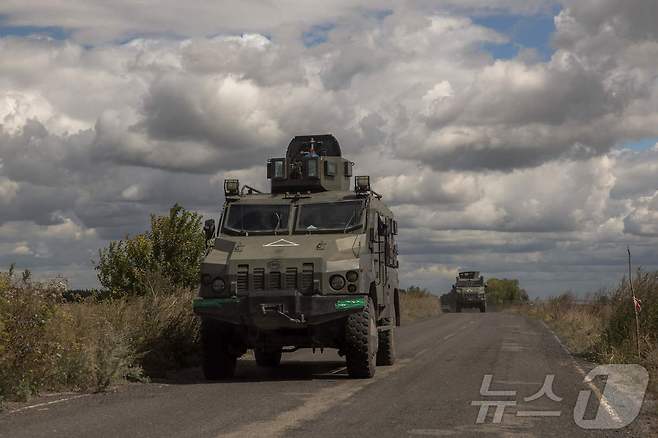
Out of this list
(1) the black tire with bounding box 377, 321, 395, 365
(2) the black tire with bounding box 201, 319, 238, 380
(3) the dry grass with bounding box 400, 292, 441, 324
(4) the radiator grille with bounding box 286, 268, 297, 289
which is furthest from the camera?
(3) the dry grass with bounding box 400, 292, 441, 324

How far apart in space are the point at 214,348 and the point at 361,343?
242cm

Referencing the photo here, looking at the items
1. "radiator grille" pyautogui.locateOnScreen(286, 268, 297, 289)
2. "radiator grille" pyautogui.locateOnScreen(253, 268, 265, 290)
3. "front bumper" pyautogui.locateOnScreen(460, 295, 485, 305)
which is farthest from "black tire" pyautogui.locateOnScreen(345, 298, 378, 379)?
"front bumper" pyautogui.locateOnScreen(460, 295, 485, 305)

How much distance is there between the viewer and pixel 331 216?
1559cm

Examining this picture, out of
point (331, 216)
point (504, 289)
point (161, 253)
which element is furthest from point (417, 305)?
point (504, 289)

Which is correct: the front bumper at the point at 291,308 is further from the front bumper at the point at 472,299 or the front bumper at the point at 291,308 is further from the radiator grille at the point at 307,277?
the front bumper at the point at 472,299

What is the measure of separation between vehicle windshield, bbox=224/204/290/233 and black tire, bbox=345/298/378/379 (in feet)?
7.48

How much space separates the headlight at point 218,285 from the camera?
47.1 feet

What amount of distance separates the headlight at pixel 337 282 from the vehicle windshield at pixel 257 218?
5.85ft

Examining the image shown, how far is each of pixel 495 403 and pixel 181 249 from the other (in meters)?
15.3

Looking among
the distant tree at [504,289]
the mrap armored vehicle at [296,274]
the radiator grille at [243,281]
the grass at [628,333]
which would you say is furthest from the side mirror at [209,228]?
the distant tree at [504,289]

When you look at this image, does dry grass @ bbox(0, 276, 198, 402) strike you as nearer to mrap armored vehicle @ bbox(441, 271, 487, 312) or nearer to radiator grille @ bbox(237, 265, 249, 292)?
radiator grille @ bbox(237, 265, 249, 292)

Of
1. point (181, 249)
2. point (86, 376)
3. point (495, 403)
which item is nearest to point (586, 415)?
point (495, 403)

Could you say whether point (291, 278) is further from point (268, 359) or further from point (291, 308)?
point (268, 359)

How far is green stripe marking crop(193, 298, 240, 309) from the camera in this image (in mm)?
14102
